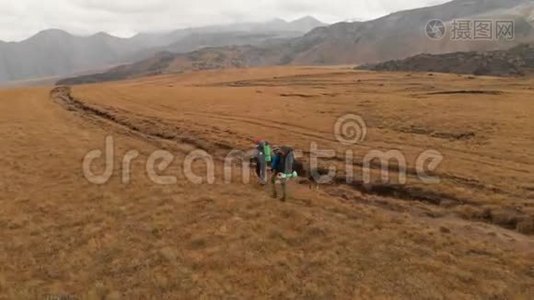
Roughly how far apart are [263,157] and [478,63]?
14777cm

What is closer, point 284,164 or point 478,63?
point 284,164

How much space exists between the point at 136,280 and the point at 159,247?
8.91 ft

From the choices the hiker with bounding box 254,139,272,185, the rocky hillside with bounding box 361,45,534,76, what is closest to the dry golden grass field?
the hiker with bounding box 254,139,272,185

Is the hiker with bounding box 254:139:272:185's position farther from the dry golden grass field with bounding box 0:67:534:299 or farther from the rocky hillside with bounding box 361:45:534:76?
the rocky hillside with bounding box 361:45:534:76

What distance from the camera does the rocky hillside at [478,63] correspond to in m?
141

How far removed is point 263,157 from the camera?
2570cm

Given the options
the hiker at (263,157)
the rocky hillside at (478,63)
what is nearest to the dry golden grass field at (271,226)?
the hiker at (263,157)

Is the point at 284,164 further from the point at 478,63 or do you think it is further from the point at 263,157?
the point at 478,63

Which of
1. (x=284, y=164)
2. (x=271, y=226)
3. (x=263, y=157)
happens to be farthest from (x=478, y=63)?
(x=271, y=226)

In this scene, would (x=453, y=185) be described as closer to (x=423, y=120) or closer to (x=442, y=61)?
(x=423, y=120)

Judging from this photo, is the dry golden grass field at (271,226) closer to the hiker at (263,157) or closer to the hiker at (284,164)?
the hiker at (263,157)

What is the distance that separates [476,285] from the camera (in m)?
16.1

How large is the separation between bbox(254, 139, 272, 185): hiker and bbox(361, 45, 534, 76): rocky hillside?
12710 centimetres

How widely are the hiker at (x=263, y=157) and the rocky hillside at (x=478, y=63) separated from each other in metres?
127
